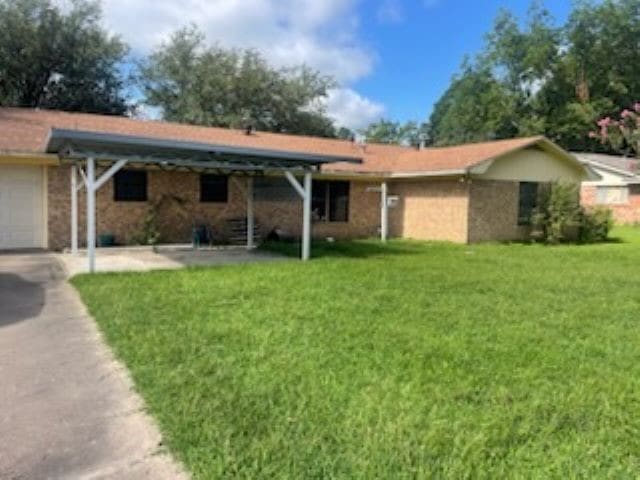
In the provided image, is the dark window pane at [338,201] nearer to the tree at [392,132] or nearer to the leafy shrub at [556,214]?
the leafy shrub at [556,214]

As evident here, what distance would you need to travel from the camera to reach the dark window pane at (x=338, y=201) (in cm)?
1802

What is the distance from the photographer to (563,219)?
17.5 m

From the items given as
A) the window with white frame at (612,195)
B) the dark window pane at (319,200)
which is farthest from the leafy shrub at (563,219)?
the window with white frame at (612,195)

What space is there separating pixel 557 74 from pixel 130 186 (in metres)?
35.5

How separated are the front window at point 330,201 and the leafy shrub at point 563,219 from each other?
20.1 feet

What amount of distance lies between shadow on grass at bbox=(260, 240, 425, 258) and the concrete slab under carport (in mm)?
A: 681

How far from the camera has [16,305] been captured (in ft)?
24.3

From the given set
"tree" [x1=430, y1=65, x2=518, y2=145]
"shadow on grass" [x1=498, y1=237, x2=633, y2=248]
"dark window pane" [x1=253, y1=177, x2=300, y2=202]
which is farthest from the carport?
"tree" [x1=430, y1=65, x2=518, y2=145]

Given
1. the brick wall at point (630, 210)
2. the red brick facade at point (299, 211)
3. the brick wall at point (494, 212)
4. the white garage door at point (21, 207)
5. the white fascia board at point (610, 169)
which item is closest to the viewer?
the white garage door at point (21, 207)

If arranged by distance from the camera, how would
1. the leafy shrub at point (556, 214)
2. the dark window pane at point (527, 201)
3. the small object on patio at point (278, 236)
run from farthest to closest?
the dark window pane at point (527, 201) → the leafy shrub at point (556, 214) → the small object on patio at point (278, 236)

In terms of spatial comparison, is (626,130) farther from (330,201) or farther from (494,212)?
(330,201)

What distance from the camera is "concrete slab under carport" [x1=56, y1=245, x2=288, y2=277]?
1074 cm

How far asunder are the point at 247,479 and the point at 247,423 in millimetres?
691

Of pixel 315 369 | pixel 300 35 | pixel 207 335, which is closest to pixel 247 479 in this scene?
pixel 315 369
